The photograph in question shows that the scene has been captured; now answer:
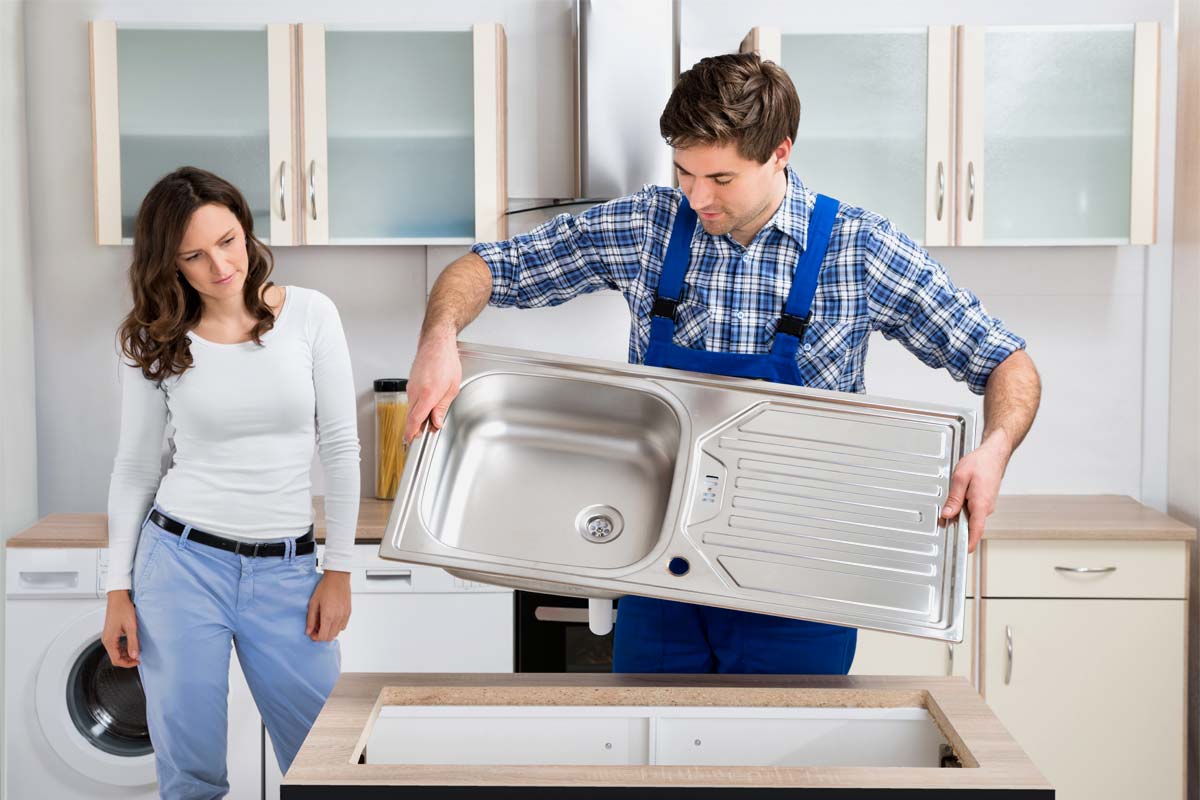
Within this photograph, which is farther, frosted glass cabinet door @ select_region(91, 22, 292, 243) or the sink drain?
frosted glass cabinet door @ select_region(91, 22, 292, 243)

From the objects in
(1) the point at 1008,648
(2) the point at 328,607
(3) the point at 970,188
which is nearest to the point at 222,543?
(2) the point at 328,607

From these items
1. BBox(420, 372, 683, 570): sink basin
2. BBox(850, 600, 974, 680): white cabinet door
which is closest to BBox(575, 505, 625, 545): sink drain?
BBox(420, 372, 683, 570): sink basin

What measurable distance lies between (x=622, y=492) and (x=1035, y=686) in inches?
65.7

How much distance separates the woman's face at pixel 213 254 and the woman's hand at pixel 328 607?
511mm

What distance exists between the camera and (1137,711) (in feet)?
8.79

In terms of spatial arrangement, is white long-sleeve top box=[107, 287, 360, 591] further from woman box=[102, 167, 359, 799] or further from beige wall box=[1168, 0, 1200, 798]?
beige wall box=[1168, 0, 1200, 798]

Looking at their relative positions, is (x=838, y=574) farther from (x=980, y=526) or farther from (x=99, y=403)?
(x=99, y=403)

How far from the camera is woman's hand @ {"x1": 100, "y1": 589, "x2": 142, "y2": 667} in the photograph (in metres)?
1.87

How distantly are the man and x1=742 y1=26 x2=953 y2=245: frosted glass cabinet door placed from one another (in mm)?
1218

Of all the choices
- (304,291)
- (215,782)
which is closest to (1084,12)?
(304,291)

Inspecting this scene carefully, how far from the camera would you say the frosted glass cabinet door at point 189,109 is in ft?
8.98

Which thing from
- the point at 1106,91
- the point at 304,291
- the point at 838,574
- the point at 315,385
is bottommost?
the point at 838,574

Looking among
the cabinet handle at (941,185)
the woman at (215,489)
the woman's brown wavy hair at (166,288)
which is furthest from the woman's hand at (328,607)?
the cabinet handle at (941,185)

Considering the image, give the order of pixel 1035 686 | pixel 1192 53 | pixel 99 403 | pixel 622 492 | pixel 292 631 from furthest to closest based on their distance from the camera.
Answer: pixel 99 403
pixel 1192 53
pixel 1035 686
pixel 292 631
pixel 622 492
